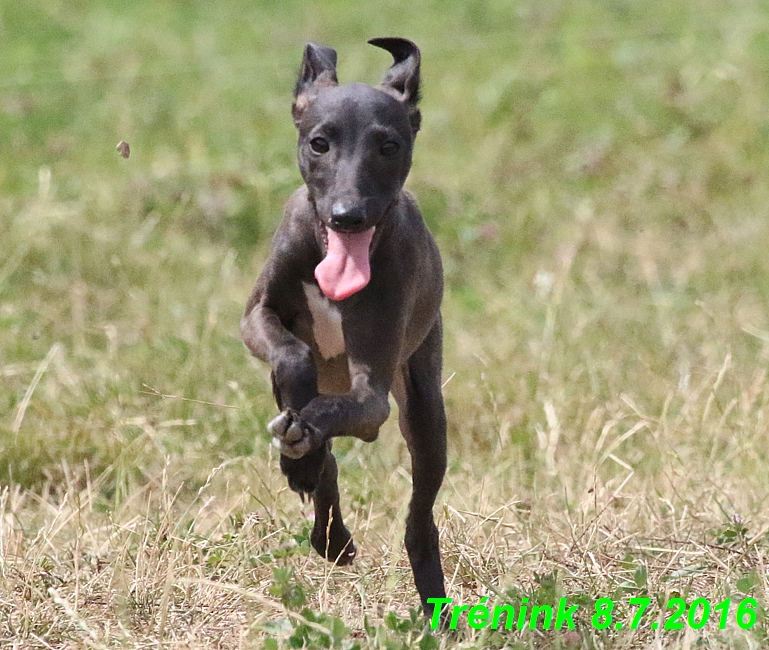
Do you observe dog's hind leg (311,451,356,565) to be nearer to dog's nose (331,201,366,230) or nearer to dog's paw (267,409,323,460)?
dog's paw (267,409,323,460)

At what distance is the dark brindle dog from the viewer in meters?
3.41

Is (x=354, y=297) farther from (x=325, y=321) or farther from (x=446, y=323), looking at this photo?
(x=446, y=323)

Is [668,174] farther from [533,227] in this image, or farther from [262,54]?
[262,54]

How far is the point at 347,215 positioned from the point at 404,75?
60cm

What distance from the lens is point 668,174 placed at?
932cm

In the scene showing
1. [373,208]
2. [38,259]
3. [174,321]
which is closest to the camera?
[373,208]

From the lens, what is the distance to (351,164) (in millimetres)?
3416

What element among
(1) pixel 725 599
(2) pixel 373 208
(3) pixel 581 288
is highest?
(2) pixel 373 208

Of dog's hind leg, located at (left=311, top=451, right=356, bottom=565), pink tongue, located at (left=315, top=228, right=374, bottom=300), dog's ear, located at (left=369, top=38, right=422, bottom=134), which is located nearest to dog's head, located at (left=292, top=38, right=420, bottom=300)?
pink tongue, located at (left=315, top=228, right=374, bottom=300)

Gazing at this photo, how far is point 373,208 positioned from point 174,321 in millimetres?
3447

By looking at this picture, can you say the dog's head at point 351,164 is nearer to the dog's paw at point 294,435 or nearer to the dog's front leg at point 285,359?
the dog's front leg at point 285,359

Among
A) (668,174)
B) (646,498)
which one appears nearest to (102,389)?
(646,498)

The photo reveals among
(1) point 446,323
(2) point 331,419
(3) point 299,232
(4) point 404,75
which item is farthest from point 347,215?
(1) point 446,323

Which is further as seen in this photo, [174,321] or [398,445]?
[174,321]
